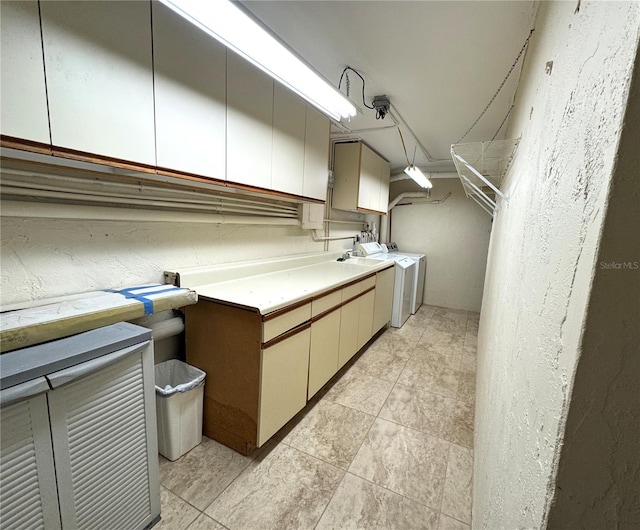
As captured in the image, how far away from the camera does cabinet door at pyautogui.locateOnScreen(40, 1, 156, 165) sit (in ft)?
3.11

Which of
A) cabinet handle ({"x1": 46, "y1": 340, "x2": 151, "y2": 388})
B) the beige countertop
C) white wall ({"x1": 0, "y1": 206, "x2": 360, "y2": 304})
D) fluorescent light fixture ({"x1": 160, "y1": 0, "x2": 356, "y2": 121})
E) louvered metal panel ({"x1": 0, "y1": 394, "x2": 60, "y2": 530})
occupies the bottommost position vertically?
louvered metal panel ({"x1": 0, "y1": 394, "x2": 60, "y2": 530})

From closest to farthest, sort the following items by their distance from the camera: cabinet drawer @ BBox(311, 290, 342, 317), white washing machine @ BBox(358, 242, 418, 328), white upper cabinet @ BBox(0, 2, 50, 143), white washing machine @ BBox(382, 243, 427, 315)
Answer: white upper cabinet @ BBox(0, 2, 50, 143)
cabinet drawer @ BBox(311, 290, 342, 317)
white washing machine @ BBox(358, 242, 418, 328)
white washing machine @ BBox(382, 243, 427, 315)

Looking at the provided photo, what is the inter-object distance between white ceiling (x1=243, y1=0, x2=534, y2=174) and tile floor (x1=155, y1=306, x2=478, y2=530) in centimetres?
241

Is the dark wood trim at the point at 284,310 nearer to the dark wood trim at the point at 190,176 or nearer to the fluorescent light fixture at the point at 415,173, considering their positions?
the dark wood trim at the point at 190,176

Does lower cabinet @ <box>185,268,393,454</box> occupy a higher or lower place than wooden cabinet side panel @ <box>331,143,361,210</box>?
lower

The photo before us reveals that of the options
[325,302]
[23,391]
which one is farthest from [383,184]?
[23,391]

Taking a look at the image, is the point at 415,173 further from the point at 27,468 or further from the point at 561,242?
the point at 27,468

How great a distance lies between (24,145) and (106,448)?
3.63ft

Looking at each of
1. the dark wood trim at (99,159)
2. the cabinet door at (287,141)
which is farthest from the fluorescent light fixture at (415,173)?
the dark wood trim at (99,159)

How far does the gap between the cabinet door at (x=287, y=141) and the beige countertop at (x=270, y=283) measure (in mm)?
684

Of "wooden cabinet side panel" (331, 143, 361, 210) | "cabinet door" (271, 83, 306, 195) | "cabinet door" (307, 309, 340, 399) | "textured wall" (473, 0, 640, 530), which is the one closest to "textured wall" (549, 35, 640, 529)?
"textured wall" (473, 0, 640, 530)

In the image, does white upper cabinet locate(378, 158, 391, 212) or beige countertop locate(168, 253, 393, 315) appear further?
white upper cabinet locate(378, 158, 391, 212)

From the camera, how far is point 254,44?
114 centimetres

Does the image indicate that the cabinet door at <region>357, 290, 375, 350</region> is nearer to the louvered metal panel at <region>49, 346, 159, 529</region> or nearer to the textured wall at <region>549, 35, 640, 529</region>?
the louvered metal panel at <region>49, 346, 159, 529</region>
